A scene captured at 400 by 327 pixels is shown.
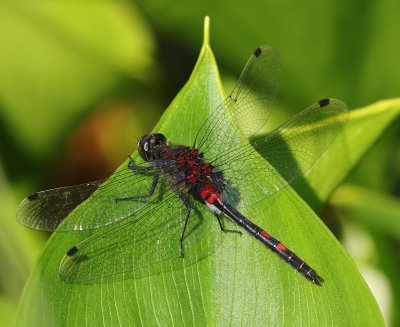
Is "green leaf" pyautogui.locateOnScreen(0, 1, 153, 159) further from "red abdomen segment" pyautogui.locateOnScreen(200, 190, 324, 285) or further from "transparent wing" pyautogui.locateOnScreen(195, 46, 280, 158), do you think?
"red abdomen segment" pyautogui.locateOnScreen(200, 190, 324, 285)

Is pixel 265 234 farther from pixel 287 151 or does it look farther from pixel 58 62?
pixel 58 62

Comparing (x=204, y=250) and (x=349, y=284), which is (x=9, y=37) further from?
(x=349, y=284)

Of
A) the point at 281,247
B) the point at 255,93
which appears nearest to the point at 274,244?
the point at 281,247

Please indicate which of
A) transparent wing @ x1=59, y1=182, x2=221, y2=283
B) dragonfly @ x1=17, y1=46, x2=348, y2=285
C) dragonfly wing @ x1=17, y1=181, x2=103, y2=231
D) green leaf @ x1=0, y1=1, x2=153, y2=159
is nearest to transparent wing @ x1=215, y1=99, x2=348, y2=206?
dragonfly @ x1=17, y1=46, x2=348, y2=285

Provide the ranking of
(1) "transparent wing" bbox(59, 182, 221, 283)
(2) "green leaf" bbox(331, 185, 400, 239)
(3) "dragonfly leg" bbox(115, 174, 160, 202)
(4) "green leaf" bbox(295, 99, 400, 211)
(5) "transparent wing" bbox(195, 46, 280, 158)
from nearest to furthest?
1. (1) "transparent wing" bbox(59, 182, 221, 283)
2. (4) "green leaf" bbox(295, 99, 400, 211)
3. (3) "dragonfly leg" bbox(115, 174, 160, 202)
4. (2) "green leaf" bbox(331, 185, 400, 239)
5. (5) "transparent wing" bbox(195, 46, 280, 158)

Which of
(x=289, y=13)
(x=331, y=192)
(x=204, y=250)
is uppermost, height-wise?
(x=289, y=13)

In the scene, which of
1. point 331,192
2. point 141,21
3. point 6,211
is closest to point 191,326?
point 331,192
